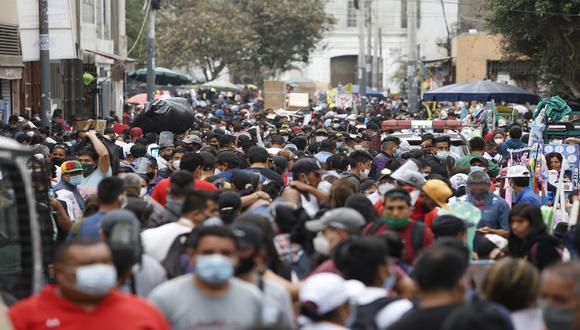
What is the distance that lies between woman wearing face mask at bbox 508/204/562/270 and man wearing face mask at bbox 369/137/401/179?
5.97 m

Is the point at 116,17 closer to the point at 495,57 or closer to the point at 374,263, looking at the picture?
the point at 495,57

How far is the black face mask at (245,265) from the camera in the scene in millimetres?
6762

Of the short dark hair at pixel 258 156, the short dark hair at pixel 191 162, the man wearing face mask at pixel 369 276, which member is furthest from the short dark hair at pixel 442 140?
the man wearing face mask at pixel 369 276

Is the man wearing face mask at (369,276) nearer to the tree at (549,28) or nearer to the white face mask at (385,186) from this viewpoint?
the white face mask at (385,186)

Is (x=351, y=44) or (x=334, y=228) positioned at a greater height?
(x=351, y=44)

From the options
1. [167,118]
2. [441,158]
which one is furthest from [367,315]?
[167,118]

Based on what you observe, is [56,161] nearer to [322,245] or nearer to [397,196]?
[397,196]

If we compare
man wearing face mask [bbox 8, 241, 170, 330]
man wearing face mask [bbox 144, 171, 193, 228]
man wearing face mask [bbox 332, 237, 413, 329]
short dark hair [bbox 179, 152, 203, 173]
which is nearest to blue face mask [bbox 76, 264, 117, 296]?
man wearing face mask [bbox 8, 241, 170, 330]

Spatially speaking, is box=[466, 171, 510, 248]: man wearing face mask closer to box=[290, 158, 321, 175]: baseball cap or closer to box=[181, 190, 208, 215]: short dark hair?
box=[290, 158, 321, 175]: baseball cap

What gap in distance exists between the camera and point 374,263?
6.88 metres

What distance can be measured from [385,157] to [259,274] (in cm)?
960

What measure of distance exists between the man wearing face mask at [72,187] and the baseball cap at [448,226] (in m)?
4.08

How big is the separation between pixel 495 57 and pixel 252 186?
122ft

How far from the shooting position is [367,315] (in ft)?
21.1
